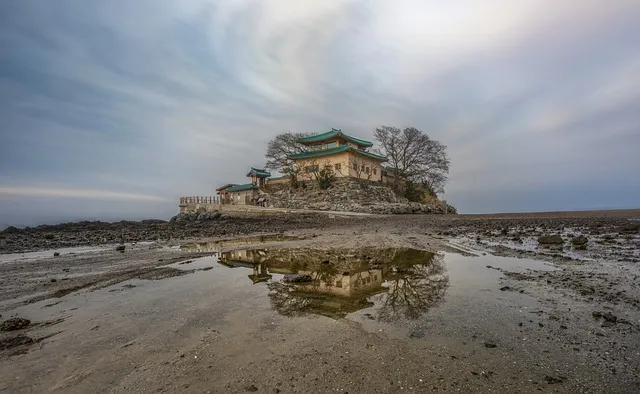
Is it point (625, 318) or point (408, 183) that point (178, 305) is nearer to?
point (625, 318)

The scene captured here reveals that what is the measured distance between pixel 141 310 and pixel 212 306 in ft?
3.60

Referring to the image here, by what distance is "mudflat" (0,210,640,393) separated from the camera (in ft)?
8.70

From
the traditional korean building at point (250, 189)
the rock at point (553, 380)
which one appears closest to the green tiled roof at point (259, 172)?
the traditional korean building at point (250, 189)

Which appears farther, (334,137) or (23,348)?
(334,137)

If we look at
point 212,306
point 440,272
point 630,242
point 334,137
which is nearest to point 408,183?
point 334,137

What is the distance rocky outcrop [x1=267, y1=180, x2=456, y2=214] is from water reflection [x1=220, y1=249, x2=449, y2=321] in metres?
28.7

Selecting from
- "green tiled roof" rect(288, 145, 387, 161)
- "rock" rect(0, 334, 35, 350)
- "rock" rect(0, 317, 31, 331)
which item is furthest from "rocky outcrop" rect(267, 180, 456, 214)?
"rock" rect(0, 334, 35, 350)

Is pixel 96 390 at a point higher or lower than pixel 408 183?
lower

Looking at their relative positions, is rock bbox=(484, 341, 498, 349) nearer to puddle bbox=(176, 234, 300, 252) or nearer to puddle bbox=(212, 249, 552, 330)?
puddle bbox=(212, 249, 552, 330)

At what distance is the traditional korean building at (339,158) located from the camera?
45.3 meters

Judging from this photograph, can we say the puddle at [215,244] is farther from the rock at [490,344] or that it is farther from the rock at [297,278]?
the rock at [490,344]

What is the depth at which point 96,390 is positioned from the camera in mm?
2574

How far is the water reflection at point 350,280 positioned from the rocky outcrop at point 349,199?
28.7 meters

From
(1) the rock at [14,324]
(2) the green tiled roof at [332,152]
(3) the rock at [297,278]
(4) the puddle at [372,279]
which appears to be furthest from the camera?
(2) the green tiled roof at [332,152]
